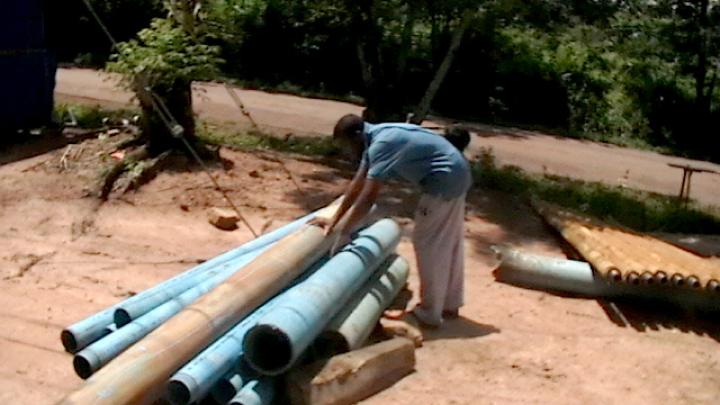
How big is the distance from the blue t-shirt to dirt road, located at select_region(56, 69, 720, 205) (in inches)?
320

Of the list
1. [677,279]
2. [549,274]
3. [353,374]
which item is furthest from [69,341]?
[677,279]

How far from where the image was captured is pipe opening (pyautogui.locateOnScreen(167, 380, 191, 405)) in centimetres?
523

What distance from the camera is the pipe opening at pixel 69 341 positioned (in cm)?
610

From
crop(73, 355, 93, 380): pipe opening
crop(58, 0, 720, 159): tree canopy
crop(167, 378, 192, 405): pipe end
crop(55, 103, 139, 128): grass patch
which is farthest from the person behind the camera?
crop(58, 0, 720, 159): tree canopy

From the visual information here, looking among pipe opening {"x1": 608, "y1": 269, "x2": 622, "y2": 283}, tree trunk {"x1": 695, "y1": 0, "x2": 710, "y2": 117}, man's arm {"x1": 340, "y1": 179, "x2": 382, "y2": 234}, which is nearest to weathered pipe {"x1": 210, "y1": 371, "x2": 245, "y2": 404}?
man's arm {"x1": 340, "y1": 179, "x2": 382, "y2": 234}

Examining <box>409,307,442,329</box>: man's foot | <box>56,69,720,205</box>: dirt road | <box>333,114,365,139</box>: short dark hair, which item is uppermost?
<box>333,114,365,139</box>: short dark hair

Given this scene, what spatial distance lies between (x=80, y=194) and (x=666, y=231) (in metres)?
6.23

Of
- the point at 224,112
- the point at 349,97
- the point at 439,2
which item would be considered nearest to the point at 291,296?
the point at 439,2

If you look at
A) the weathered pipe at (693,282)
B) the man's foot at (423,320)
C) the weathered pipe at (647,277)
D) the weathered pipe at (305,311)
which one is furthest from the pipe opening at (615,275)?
the weathered pipe at (305,311)

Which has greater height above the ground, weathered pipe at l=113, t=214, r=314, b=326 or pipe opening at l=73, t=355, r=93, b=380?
weathered pipe at l=113, t=214, r=314, b=326

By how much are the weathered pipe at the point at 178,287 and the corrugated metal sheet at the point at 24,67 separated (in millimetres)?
5526

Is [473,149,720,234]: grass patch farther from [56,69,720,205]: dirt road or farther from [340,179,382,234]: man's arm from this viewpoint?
[340,179,382,234]: man's arm

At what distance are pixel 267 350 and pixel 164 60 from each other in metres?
5.84

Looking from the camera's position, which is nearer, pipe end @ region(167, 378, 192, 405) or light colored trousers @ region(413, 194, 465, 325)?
pipe end @ region(167, 378, 192, 405)
